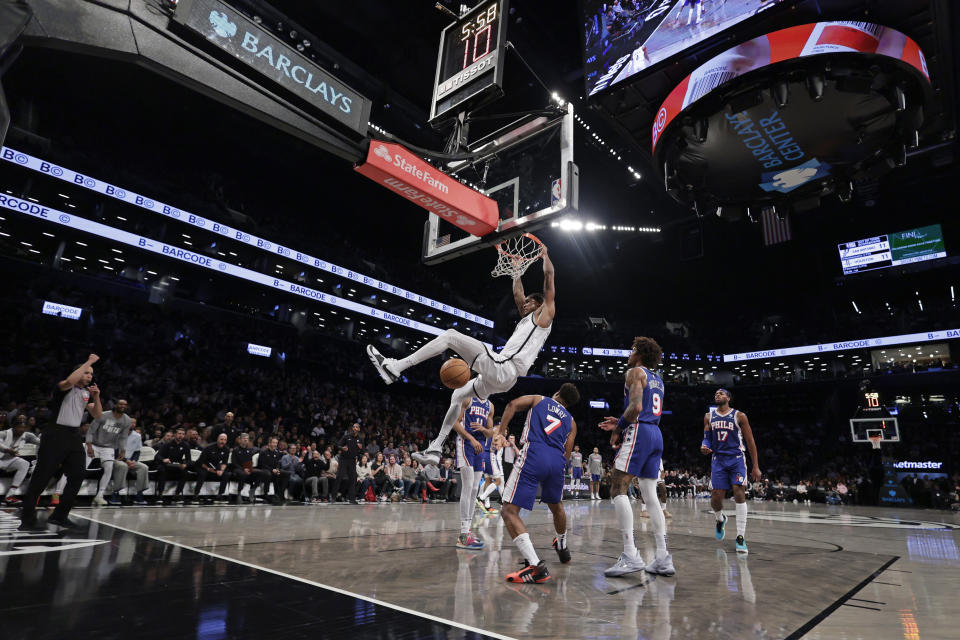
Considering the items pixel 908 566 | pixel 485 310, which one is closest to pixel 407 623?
pixel 908 566

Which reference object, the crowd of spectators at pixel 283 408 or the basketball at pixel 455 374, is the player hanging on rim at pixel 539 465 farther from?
the crowd of spectators at pixel 283 408

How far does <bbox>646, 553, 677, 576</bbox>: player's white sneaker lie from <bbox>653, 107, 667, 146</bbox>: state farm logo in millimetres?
6518

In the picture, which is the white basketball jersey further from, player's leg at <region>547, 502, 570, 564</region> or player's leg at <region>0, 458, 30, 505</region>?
player's leg at <region>0, 458, 30, 505</region>

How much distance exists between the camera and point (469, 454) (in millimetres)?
6676

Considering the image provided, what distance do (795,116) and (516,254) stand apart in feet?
15.4

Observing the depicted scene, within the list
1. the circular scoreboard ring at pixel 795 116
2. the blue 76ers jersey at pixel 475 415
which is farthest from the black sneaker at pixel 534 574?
the circular scoreboard ring at pixel 795 116

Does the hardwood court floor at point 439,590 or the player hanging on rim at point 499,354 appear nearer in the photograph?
the hardwood court floor at point 439,590

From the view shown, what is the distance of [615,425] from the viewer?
201 inches

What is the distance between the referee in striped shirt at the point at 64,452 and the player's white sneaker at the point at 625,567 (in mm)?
5695

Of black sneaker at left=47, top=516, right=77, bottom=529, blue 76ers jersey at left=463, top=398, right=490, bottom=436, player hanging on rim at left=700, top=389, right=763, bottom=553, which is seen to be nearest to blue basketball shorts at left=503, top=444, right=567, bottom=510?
blue 76ers jersey at left=463, top=398, right=490, bottom=436

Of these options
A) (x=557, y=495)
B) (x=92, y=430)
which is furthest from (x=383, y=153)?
(x=92, y=430)

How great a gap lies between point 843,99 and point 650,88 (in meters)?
2.85

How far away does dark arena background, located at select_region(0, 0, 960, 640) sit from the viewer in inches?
147

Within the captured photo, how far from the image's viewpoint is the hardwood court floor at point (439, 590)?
2650 mm
